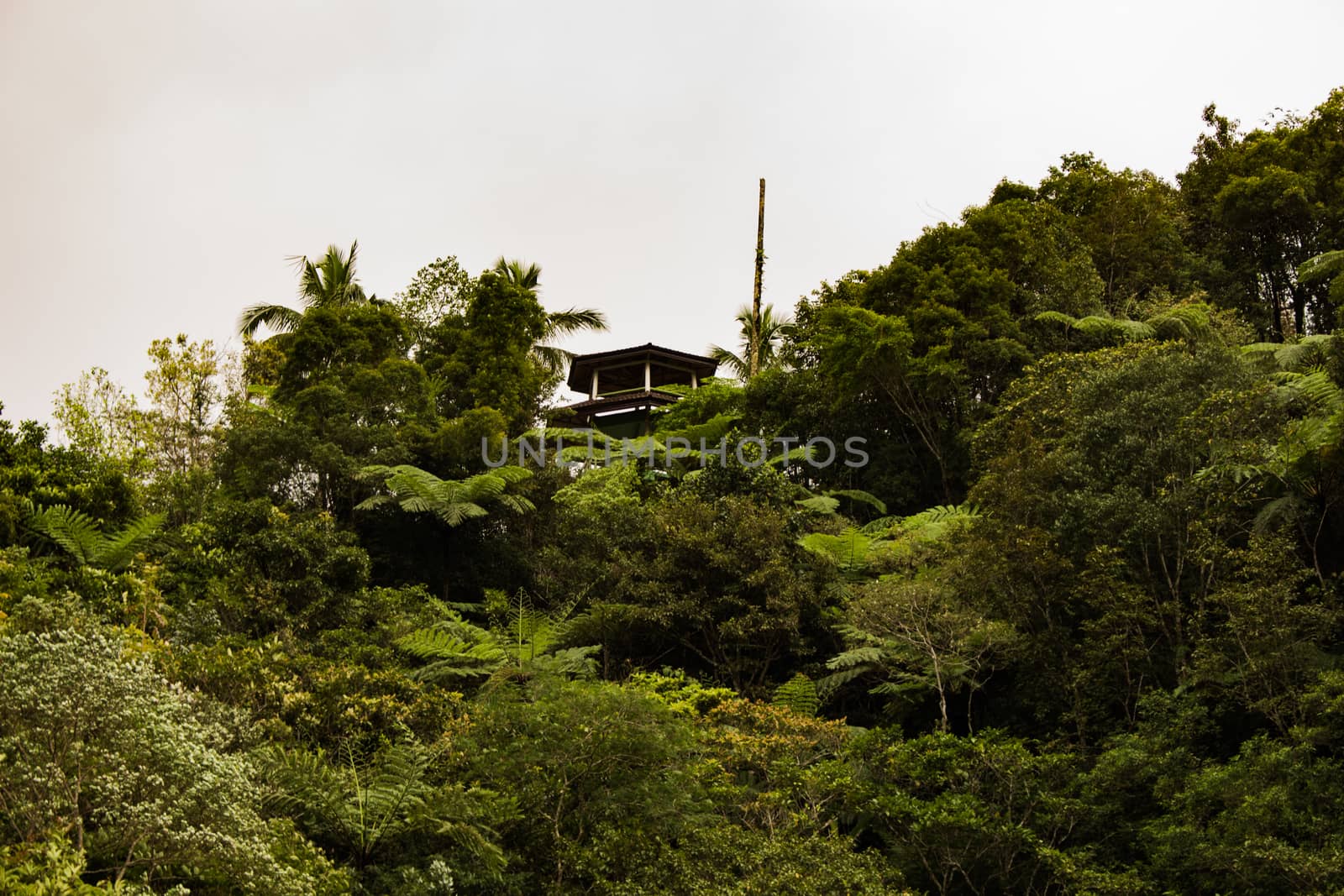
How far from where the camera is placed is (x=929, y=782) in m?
12.6

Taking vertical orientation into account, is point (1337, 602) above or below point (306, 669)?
above

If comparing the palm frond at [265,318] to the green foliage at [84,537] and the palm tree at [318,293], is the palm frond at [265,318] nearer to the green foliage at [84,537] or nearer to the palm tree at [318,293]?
the palm tree at [318,293]

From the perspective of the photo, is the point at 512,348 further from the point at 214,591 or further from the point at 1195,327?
the point at 1195,327

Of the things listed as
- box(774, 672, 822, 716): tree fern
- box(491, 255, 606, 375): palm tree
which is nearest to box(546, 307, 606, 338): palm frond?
box(491, 255, 606, 375): palm tree

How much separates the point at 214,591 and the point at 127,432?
7.37 meters

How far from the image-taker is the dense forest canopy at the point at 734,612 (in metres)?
10.4

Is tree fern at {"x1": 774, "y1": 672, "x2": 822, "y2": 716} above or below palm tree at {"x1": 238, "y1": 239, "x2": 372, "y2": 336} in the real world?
below

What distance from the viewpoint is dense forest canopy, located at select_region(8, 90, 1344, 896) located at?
1035 centimetres

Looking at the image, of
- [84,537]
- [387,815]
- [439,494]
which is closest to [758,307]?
[439,494]

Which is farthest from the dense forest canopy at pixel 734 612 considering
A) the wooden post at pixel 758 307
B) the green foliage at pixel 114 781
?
the wooden post at pixel 758 307

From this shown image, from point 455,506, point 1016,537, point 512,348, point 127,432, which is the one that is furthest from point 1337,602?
point 127,432

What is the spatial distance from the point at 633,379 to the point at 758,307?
4.34 m

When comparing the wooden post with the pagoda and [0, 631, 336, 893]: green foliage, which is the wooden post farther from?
[0, 631, 336, 893]: green foliage

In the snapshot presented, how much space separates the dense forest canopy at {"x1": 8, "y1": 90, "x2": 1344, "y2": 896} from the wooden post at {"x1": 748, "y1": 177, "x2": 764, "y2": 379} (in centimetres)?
440
